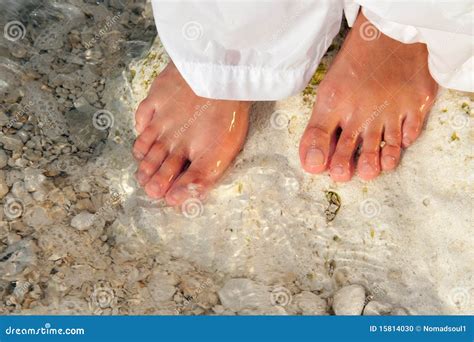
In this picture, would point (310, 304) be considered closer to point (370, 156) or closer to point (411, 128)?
point (370, 156)

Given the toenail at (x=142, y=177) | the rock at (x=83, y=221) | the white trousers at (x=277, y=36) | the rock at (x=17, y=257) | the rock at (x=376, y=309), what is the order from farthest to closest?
the toenail at (x=142, y=177)
the rock at (x=83, y=221)
the rock at (x=17, y=257)
the rock at (x=376, y=309)
the white trousers at (x=277, y=36)

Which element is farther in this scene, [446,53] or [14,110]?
[14,110]

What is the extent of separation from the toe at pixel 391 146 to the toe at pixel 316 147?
0.52 ft

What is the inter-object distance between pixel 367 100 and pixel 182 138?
0.60 m

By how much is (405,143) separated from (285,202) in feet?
1.31

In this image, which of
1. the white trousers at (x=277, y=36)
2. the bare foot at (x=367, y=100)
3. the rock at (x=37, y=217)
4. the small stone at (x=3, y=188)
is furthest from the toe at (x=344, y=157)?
the small stone at (x=3, y=188)

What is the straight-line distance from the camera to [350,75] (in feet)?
6.23

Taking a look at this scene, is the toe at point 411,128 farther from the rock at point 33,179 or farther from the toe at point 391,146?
the rock at point 33,179

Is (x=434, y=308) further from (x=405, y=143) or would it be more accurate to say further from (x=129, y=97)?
(x=129, y=97)

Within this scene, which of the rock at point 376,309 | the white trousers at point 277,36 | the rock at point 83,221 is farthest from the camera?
the rock at point 83,221

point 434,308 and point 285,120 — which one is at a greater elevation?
point 285,120

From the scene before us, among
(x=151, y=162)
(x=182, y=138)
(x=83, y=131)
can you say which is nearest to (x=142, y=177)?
(x=151, y=162)

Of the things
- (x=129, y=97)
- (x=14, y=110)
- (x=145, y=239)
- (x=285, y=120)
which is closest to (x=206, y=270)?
(x=145, y=239)

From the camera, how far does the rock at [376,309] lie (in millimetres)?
1685
